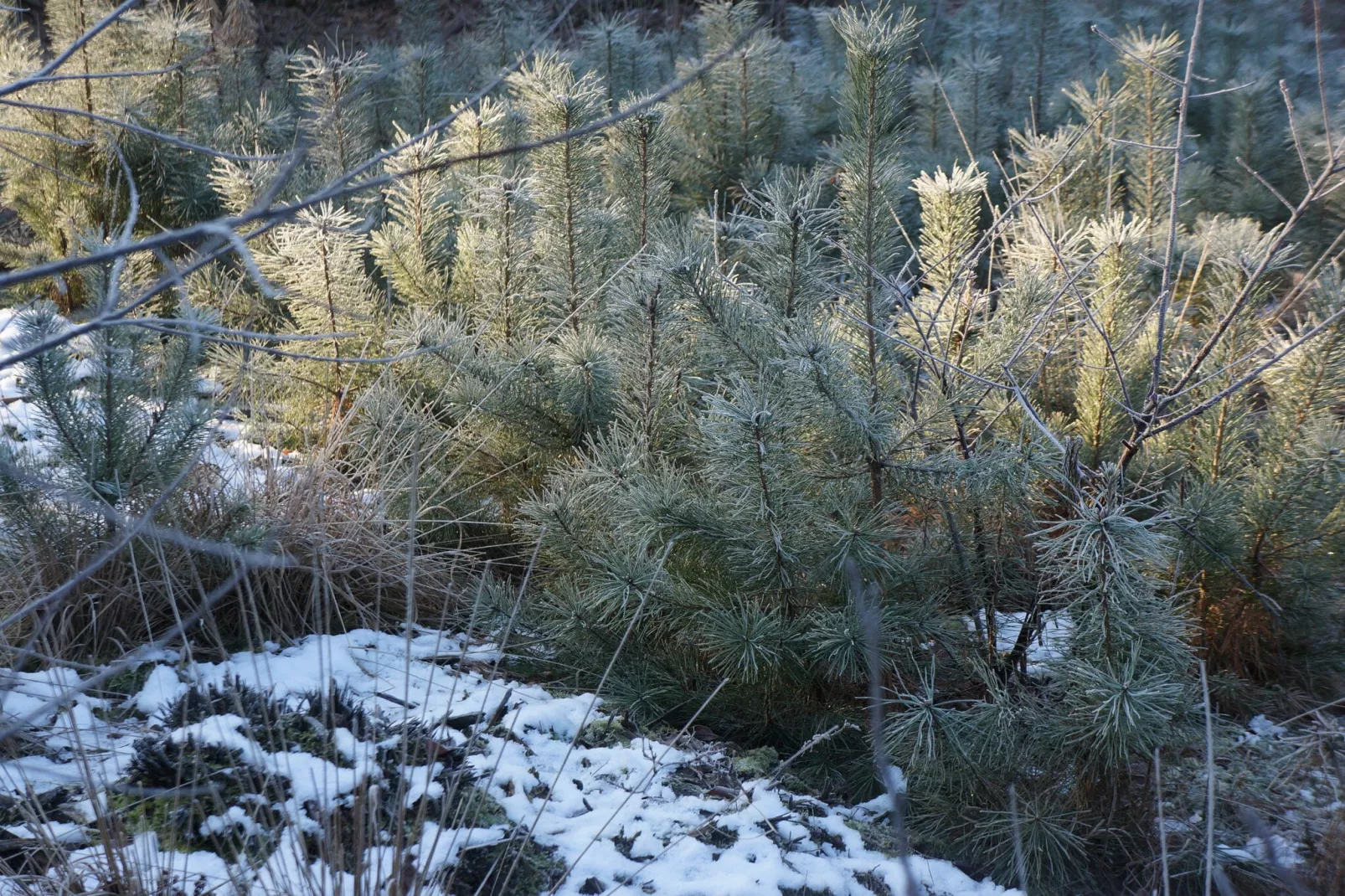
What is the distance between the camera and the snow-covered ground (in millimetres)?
1495

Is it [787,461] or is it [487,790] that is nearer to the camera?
[487,790]

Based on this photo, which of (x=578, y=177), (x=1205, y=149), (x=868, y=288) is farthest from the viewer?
(x=1205, y=149)

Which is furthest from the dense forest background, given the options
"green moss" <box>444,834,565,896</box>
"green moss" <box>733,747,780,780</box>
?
"green moss" <box>444,834,565,896</box>

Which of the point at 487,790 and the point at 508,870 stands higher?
the point at 487,790

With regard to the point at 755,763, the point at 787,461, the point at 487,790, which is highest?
the point at 787,461

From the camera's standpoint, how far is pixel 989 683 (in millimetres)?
1858

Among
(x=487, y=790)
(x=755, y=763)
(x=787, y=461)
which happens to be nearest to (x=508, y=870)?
(x=487, y=790)

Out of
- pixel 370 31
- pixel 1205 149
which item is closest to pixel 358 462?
pixel 1205 149

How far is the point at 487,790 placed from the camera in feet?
5.21

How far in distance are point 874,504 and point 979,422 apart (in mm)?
554

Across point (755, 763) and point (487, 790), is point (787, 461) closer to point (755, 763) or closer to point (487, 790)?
point (755, 763)

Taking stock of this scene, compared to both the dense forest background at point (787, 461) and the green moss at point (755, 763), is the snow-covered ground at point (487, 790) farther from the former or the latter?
the dense forest background at point (787, 461)

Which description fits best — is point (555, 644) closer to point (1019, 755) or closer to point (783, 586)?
point (783, 586)

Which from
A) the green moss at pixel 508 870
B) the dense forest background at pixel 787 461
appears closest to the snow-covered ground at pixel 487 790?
the green moss at pixel 508 870
